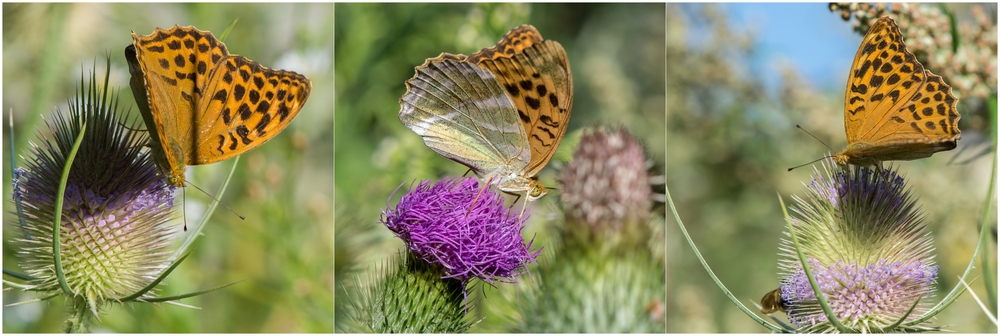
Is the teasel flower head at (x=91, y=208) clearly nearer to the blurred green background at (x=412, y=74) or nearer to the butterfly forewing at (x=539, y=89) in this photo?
the blurred green background at (x=412, y=74)

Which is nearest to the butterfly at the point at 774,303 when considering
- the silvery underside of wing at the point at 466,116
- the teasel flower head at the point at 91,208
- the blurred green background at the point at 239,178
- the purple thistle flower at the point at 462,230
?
the purple thistle flower at the point at 462,230

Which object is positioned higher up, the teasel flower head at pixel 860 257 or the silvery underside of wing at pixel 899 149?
the silvery underside of wing at pixel 899 149

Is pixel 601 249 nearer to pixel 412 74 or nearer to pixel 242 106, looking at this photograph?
pixel 242 106

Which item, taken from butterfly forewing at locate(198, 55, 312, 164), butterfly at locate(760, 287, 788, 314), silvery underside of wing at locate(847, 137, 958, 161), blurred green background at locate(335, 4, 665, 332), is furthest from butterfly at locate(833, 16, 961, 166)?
butterfly forewing at locate(198, 55, 312, 164)

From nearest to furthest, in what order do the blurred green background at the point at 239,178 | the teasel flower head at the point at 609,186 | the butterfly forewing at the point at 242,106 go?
the butterfly forewing at the point at 242,106 < the teasel flower head at the point at 609,186 < the blurred green background at the point at 239,178

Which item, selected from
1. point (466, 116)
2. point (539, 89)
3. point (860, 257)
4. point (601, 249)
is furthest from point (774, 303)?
point (466, 116)

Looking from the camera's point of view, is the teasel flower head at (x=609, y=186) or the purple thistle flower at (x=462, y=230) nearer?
the purple thistle flower at (x=462, y=230)
